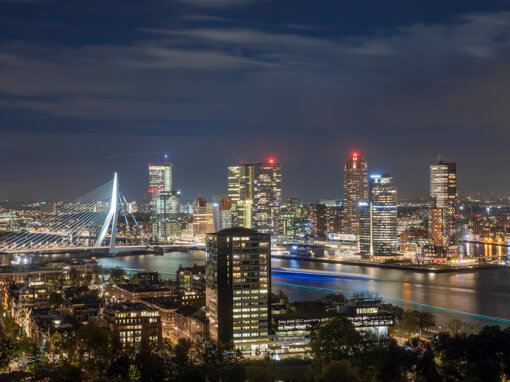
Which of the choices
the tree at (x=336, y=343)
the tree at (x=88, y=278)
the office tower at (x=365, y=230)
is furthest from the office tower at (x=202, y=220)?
the tree at (x=336, y=343)

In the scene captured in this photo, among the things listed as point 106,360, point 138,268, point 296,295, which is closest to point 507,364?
point 106,360

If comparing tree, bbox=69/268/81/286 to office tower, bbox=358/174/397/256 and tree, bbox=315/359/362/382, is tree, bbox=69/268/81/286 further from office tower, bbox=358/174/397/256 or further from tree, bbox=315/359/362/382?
office tower, bbox=358/174/397/256

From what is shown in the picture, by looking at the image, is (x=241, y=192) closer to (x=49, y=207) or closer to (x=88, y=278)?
(x=49, y=207)

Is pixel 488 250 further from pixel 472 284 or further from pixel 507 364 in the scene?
pixel 507 364

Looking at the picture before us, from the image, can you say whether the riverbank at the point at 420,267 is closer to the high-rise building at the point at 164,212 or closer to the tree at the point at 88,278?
the tree at the point at 88,278

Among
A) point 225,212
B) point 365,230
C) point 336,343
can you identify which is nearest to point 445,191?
point 365,230
